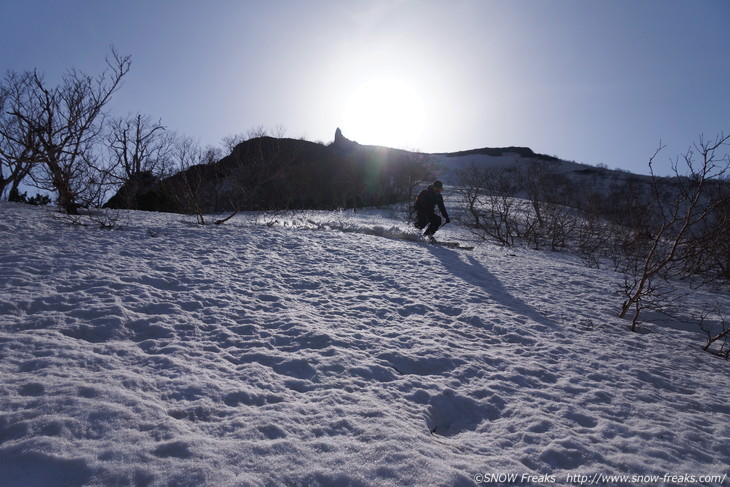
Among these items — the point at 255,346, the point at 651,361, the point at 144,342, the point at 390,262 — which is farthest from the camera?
the point at 390,262

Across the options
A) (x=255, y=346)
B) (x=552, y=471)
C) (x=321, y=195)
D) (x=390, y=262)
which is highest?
(x=321, y=195)

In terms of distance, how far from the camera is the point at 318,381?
264 centimetres

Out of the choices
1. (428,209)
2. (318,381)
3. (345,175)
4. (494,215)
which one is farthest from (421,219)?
(345,175)

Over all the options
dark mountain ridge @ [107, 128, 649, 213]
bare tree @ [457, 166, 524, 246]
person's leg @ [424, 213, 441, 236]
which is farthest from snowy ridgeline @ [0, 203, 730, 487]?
dark mountain ridge @ [107, 128, 649, 213]

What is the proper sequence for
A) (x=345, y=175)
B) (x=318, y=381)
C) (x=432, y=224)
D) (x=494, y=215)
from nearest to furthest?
(x=318, y=381), (x=432, y=224), (x=494, y=215), (x=345, y=175)

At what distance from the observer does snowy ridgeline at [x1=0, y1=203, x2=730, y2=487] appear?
174 centimetres

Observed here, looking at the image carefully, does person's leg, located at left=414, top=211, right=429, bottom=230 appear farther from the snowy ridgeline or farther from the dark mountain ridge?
the dark mountain ridge

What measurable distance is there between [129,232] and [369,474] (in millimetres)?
7171

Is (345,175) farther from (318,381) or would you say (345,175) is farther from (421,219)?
(318,381)

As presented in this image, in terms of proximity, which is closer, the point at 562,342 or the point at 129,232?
the point at 562,342

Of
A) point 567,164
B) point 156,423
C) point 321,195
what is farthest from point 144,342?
point 567,164

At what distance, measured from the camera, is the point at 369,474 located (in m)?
1.72

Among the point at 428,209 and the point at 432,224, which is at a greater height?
the point at 428,209

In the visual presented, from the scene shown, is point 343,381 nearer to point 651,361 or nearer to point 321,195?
point 651,361
